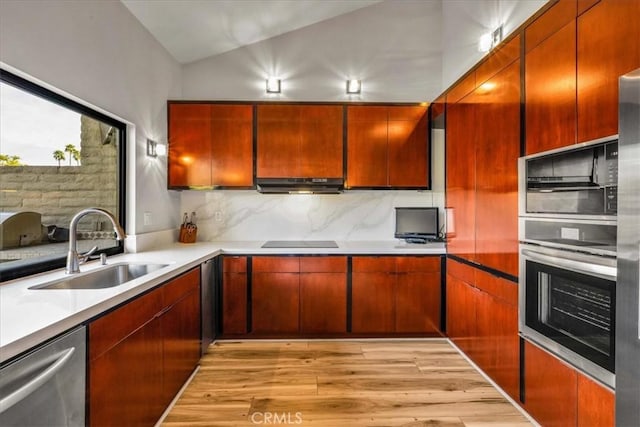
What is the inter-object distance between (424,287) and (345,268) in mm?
748

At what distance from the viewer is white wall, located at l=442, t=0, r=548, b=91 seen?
2400mm

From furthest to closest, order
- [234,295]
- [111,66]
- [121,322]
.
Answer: [234,295] < [111,66] < [121,322]

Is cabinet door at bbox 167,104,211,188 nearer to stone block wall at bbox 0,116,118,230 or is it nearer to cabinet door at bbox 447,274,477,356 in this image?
stone block wall at bbox 0,116,118,230

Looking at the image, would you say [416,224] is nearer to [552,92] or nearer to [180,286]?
[552,92]

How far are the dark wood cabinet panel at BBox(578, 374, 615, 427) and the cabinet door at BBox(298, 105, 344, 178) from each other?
7.68 feet

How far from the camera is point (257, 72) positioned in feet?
11.7

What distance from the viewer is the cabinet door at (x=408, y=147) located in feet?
10.6

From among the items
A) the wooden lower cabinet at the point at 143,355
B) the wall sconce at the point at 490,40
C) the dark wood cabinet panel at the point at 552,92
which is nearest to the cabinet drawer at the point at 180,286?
the wooden lower cabinet at the point at 143,355

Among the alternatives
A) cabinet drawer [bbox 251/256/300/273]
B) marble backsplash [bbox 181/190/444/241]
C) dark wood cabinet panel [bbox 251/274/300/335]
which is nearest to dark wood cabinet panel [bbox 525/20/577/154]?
marble backsplash [bbox 181/190/444/241]

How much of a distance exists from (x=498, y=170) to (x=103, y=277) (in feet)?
8.58

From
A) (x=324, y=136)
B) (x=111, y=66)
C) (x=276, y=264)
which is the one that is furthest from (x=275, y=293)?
(x=111, y=66)

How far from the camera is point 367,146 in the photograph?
3.23 meters

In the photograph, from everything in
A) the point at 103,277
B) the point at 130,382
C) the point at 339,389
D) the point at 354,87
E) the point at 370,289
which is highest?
the point at 354,87

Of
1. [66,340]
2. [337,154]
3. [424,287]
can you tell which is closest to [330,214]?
[337,154]
